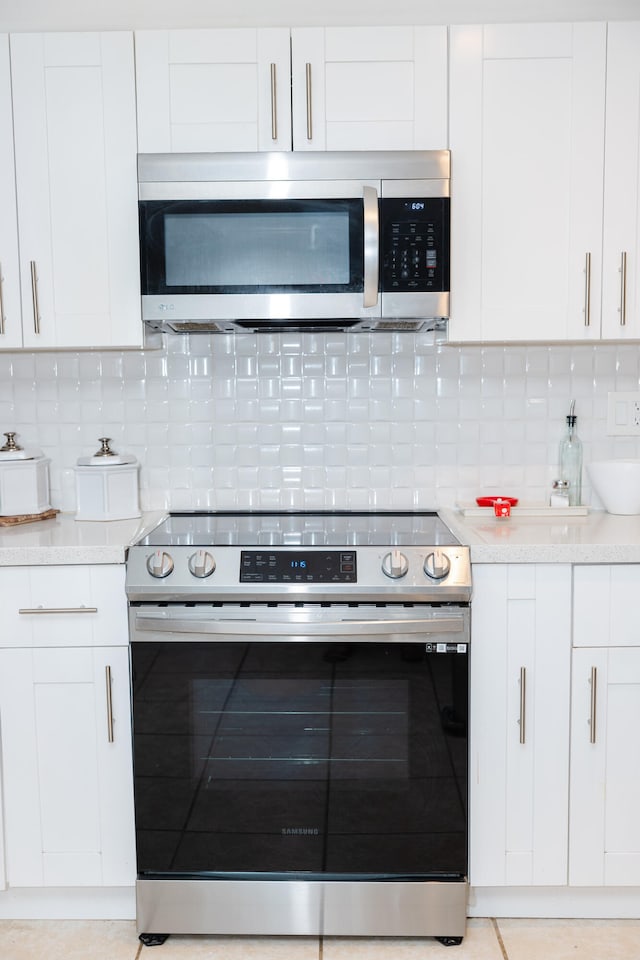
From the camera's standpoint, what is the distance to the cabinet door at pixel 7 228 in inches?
80.8

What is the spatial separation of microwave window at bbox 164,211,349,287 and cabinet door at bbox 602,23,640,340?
0.70 meters

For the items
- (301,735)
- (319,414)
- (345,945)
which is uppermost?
(319,414)

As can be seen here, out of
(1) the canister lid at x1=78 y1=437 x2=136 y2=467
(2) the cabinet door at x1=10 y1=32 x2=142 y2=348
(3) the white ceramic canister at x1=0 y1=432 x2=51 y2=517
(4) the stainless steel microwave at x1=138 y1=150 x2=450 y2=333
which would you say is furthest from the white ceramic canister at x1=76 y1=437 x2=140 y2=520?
(4) the stainless steel microwave at x1=138 y1=150 x2=450 y2=333

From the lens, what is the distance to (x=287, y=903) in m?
1.89

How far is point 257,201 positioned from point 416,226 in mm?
403

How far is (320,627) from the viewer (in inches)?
71.3

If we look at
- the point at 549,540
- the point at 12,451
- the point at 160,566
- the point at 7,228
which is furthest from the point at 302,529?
the point at 7,228

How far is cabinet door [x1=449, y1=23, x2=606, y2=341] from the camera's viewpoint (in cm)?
203

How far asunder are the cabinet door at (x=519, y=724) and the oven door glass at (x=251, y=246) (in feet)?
2.78

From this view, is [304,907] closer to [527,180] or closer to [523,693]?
[523,693]

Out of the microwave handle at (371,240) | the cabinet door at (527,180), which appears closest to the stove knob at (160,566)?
the microwave handle at (371,240)

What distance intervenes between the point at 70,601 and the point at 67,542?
0.47ft

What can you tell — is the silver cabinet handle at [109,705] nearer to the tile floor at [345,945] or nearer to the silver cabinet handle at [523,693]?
the tile floor at [345,945]

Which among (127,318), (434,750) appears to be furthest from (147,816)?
(127,318)
